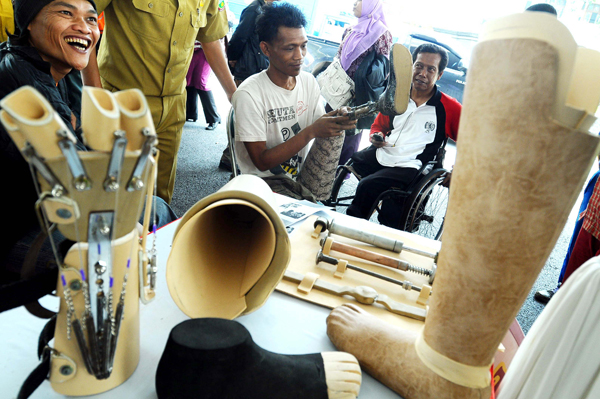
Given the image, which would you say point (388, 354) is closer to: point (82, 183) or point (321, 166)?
point (82, 183)

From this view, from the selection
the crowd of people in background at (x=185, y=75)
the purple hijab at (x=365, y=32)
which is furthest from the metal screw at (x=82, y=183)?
the purple hijab at (x=365, y=32)

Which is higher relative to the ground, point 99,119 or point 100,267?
point 99,119

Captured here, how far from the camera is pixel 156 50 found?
1.77 meters

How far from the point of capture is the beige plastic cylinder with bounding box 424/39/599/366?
45 cm

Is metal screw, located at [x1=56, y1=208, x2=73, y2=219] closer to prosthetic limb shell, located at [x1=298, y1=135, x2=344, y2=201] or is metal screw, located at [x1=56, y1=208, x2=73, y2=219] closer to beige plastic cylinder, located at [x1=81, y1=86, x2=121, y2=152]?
beige plastic cylinder, located at [x1=81, y1=86, x2=121, y2=152]

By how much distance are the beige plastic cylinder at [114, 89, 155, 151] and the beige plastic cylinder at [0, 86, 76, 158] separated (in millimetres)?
56

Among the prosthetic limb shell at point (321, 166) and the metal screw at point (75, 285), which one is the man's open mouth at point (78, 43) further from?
the metal screw at point (75, 285)

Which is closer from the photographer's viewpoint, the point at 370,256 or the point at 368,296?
the point at 368,296

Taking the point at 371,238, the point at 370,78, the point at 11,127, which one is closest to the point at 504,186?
the point at 11,127

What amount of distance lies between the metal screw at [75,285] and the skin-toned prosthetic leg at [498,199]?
480 mm

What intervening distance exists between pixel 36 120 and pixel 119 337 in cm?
31

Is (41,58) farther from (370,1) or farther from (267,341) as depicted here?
(370,1)

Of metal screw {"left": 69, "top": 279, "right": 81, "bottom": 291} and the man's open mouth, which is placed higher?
the man's open mouth

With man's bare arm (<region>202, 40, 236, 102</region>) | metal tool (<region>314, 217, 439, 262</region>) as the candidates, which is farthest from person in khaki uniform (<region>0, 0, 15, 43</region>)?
metal tool (<region>314, 217, 439, 262</region>)
